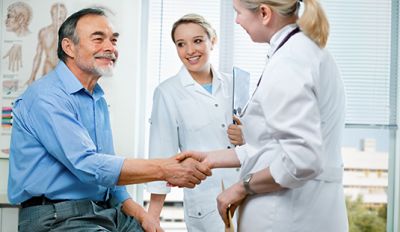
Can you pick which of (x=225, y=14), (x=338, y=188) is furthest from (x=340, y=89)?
(x=225, y=14)

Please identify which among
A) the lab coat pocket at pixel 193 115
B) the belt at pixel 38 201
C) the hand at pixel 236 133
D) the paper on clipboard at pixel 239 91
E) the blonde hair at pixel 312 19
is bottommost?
the belt at pixel 38 201

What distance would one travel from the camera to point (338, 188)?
60.7 inches

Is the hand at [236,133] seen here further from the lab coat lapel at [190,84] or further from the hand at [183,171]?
the hand at [183,171]

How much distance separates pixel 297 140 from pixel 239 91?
1.26 meters

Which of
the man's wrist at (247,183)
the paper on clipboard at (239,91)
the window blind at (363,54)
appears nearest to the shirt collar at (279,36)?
the man's wrist at (247,183)

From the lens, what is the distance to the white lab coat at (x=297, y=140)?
1.35 m

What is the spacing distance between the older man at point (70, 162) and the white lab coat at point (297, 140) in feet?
1.79

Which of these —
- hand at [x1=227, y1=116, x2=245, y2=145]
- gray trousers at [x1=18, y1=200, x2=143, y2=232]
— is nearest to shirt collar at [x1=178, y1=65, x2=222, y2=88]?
hand at [x1=227, y1=116, x2=245, y2=145]

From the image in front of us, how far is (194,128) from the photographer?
2545mm

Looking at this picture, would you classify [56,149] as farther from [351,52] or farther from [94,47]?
[351,52]

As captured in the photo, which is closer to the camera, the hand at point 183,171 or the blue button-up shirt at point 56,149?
the blue button-up shirt at point 56,149

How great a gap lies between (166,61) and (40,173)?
138 cm

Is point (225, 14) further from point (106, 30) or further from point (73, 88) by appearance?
point (73, 88)

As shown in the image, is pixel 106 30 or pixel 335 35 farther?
pixel 335 35
